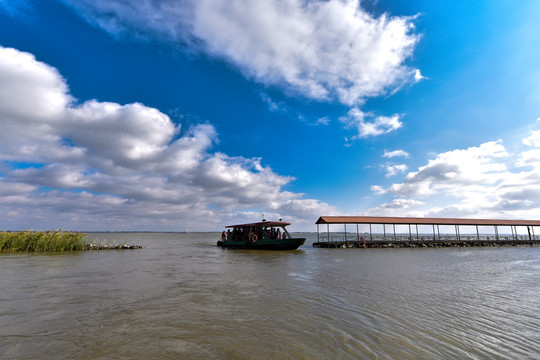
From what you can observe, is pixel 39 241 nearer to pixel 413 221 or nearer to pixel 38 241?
pixel 38 241

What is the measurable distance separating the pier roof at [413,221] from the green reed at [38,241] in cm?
2922

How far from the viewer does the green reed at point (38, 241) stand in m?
23.2

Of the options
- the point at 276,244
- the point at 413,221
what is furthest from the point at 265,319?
the point at 413,221

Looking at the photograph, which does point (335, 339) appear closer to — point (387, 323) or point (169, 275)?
point (387, 323)

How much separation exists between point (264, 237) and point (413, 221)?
26.7 metres

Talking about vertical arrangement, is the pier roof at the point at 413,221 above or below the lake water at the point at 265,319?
above

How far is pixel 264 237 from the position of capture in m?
30.0

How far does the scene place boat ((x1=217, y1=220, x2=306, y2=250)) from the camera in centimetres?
2871

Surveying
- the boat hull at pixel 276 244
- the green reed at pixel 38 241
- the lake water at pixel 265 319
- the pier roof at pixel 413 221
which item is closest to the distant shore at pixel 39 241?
the green reed at pixel 38 241

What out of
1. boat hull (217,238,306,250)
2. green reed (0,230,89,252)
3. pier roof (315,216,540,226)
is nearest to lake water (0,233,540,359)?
green reed (0,230,89,252)

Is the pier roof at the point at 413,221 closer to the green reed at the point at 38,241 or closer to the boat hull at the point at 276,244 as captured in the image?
the boat hull at the point at 276,244

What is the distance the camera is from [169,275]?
13.1m

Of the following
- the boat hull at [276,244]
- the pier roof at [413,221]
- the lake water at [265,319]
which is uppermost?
the pier roof at [413,221]

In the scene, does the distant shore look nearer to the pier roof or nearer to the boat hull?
the boat hull
